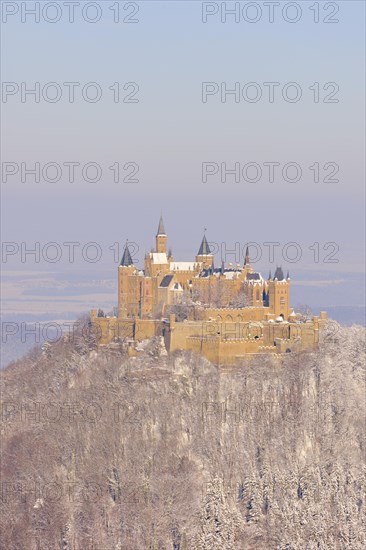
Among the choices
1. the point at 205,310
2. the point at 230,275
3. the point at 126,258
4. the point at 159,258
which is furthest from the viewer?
the point at 159,258

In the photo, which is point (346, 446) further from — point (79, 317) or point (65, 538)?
point (79, 317)

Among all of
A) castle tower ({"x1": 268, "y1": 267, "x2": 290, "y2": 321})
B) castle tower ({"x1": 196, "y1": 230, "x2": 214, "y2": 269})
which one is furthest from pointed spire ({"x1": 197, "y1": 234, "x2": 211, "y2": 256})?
castle tower ({"x1": 268, "y1": 267, "x2": 290, "y2": 321})

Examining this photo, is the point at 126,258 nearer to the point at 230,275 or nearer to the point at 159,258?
the point at 159,258

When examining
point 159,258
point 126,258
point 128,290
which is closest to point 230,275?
point 159,258

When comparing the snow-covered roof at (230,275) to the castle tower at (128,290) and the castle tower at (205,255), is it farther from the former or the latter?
the castle tower at (128,290)

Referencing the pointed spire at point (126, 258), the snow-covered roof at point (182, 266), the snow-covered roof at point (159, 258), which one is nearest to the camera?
the pointed spire at point (126, 258)

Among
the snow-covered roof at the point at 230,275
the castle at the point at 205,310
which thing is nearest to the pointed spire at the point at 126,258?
the castle at the point at 205,310

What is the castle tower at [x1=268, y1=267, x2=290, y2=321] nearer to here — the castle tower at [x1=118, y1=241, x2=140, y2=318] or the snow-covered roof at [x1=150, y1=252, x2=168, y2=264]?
the snow-covered roof at [x1=150, y1=252, x2=168, y2=264]
